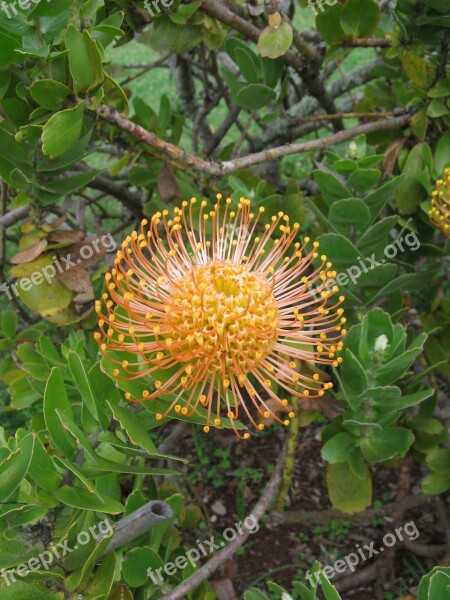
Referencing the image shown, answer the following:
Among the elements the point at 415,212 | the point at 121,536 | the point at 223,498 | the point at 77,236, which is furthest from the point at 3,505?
the point at 223,498

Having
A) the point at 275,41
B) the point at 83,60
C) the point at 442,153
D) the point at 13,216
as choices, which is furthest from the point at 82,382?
the point at 442,153

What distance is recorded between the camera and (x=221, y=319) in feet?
3.91

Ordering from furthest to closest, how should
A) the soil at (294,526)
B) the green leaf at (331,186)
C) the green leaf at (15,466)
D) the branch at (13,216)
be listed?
the soil at (294,526) < the branch at (13,216) < the green leaf at (331,186) < the green leaf at (15,466)

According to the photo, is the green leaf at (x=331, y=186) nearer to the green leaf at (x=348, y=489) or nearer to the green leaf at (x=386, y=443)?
the green leaf at (x=386, y=443)

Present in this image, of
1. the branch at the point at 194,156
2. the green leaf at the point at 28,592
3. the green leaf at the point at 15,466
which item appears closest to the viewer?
the green leaf at the point at 15,466

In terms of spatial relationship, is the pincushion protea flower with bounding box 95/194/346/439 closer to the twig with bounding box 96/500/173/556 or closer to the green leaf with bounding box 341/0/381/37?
the twig with bounding box 96/500/173/556

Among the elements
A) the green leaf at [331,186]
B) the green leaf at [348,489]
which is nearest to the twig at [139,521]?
the green leaf at [348,489]

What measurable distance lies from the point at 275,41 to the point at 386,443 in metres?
1.04

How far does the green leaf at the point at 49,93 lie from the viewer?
1213mm

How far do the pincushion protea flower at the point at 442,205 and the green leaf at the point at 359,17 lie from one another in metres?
0.45

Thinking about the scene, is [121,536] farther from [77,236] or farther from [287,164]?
[287,164]

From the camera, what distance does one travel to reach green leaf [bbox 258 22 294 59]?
5.22 feet

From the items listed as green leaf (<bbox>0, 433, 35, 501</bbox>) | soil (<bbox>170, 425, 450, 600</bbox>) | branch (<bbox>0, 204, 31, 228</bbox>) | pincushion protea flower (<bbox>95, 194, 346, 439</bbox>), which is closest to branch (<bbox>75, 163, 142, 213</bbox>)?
branch (<bbox>0, 204, 31, 228</bbox>)

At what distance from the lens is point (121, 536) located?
119cm
